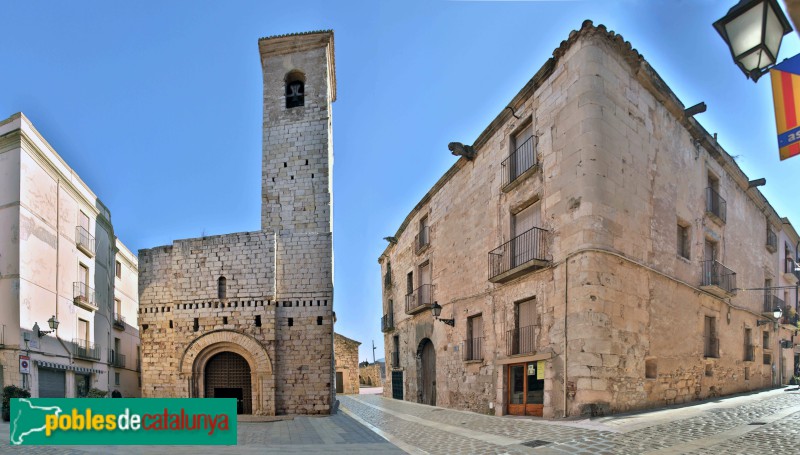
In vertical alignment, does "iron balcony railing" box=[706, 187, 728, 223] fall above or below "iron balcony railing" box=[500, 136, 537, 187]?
below

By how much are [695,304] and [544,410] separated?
5335 mm

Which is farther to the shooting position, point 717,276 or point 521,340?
point 717,276

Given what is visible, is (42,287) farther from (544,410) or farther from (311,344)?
(544,410)

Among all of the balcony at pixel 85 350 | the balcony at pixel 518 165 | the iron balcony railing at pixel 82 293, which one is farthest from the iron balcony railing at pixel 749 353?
the iron balcony railing at pixel 82 293

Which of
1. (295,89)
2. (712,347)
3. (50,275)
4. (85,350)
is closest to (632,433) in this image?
(712,347)

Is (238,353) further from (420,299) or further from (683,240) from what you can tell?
(683,240)

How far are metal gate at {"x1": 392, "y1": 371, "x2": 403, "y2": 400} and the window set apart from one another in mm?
12477

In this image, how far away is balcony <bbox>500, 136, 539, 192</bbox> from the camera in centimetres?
1270

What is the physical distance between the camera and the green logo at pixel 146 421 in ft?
21.1

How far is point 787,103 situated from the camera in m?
3.58

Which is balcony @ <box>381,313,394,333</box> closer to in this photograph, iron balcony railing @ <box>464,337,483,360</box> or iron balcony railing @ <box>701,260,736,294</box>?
iron balcony railing @ <box>464,337,483,360</box>

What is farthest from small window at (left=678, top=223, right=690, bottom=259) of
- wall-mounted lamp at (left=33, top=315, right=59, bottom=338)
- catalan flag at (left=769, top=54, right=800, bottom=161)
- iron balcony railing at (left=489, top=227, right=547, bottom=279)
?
wall-mounted lamp at (left=33, top=315, right=59, bottom=338)

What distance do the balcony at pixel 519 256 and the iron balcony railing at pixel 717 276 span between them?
16.7 feet

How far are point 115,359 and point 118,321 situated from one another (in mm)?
2100
